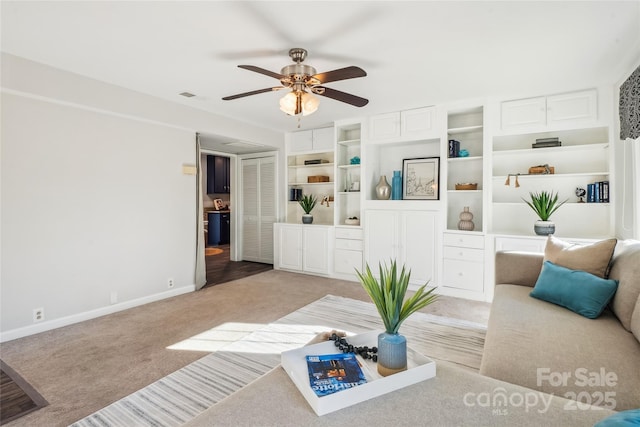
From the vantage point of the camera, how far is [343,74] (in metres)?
2.36

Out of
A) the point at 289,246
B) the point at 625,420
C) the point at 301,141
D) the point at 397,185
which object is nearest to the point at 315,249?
the point at 289,246

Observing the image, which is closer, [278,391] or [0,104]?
[278,391]

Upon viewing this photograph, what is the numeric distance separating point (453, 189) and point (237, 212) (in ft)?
13.7

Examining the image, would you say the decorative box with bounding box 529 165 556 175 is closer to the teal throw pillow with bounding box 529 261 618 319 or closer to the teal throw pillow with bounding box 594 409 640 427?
the teal throw pillow with bounding box 529 261 618 319

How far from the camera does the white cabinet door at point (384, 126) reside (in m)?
4.49

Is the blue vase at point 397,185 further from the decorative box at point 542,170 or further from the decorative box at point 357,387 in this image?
the decorative box at point 357,387

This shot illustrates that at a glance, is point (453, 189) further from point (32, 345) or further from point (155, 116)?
point (32, 345)

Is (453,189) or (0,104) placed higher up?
(0,104)

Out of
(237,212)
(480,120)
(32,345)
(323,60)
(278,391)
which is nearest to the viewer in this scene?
(278,391)

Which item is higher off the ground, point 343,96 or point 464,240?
point 343,96

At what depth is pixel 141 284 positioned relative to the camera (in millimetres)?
3760

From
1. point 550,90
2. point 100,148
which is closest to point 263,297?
point 100,148

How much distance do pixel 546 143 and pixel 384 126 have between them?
1978 millimetres

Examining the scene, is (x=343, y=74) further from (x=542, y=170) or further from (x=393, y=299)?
(x=542, y=170)
